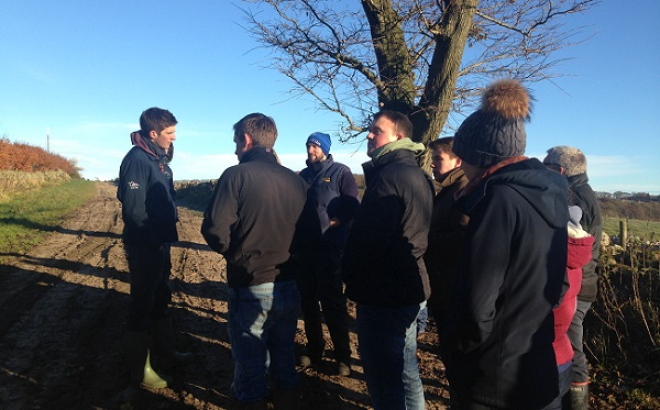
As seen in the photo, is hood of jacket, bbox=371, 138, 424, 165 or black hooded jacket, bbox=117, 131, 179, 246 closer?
hood of jacket, bbox=371, 138, 424, 165

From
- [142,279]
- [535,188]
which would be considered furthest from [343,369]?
[535,188]

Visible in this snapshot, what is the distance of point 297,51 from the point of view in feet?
22.8

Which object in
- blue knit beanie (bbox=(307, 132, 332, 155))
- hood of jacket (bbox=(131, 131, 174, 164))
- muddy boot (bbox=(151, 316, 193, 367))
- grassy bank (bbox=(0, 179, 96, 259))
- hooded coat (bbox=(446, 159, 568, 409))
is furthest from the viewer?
grassy bank (bbox=(0, 179, 96, 259))

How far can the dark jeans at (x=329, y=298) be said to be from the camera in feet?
13.5

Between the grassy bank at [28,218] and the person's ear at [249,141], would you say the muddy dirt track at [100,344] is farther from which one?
the person's ear at [249,141]

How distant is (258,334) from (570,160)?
109 inches

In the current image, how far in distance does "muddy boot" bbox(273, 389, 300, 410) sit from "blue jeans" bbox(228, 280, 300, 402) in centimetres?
3

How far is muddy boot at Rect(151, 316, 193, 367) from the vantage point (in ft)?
13.1

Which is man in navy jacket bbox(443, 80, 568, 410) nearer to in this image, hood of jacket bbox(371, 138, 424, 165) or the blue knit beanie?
hood of jacket bbox(371, 138, 424, 165)

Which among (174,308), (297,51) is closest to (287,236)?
(174,308)

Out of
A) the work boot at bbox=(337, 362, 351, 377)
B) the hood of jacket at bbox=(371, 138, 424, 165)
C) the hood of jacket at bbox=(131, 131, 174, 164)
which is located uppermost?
the hood of jacket at bbox=(131, 131, 174, 164)

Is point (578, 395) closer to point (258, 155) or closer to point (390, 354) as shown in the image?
point (390, 354)

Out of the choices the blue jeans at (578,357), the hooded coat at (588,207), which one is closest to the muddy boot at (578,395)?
the blue jeans at (578,357)

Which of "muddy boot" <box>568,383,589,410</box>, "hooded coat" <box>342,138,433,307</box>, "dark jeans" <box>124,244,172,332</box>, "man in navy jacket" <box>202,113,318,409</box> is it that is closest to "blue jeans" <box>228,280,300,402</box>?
"man in navy jacket" <box>202,113,318,409</box>
